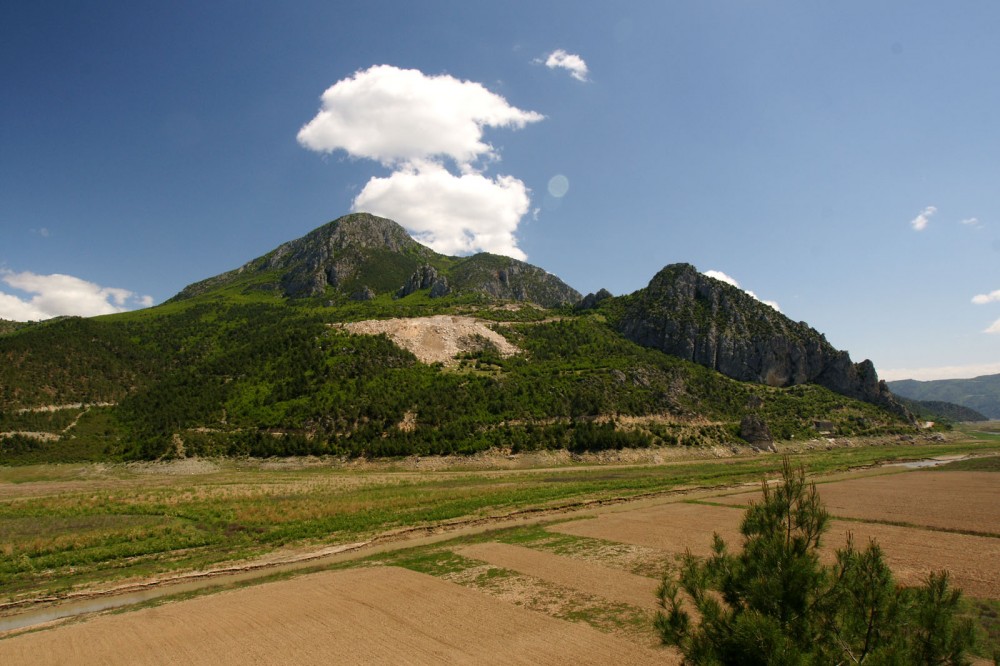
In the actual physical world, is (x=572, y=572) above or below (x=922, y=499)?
above

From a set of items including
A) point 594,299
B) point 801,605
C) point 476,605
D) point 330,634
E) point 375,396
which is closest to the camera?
point 801,605

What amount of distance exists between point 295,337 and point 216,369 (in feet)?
62.2

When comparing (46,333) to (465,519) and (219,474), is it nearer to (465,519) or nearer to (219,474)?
(219,474)

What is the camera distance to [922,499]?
39500mm

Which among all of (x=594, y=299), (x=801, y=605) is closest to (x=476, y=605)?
(x=801, y=605)

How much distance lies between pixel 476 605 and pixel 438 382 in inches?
3317

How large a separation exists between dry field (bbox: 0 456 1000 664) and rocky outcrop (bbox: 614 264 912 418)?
11706 centimetres

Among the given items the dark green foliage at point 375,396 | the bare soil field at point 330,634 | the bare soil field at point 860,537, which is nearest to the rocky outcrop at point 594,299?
the dark green foliage at point 375,396

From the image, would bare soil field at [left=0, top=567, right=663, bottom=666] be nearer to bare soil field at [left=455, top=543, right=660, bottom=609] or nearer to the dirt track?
bare soil field at [left=455, top=543, right=660, bottom=609]

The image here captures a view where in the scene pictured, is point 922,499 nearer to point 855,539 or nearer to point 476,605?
point 855,539

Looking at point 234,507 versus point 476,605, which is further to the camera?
point 234,507

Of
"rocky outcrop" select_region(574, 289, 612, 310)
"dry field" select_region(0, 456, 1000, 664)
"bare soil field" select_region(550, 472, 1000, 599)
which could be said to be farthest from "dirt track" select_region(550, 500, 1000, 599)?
"rocky outcrop" select_region(574, 289, 612, 310)

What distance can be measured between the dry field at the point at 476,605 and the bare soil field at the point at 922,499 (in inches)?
26.4

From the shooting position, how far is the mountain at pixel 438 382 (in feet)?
270
